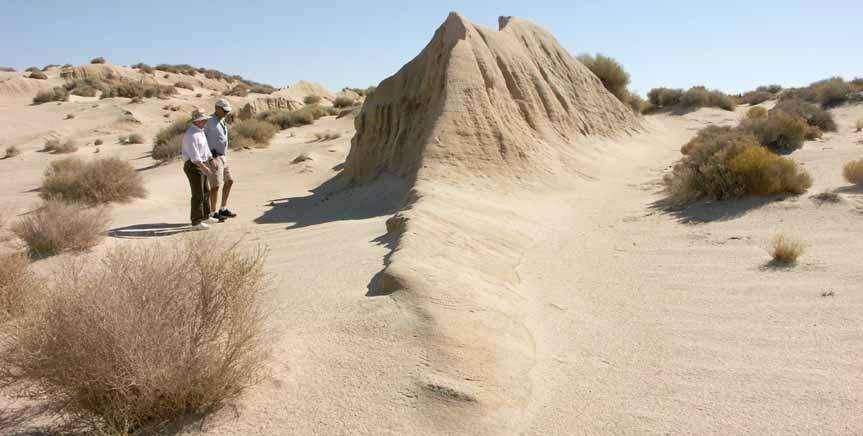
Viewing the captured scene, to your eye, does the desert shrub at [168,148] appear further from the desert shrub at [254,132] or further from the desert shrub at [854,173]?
the desert shrub at [854,173]

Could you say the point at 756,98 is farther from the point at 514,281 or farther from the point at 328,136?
the point at 514,281

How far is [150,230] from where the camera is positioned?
7445 mm

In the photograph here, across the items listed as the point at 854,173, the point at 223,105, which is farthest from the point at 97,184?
the point at 854,173

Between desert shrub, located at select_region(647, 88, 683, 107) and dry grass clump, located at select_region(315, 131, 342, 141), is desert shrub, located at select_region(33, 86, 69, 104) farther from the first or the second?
desert shrub, located at select_region(647, 88, 683, 107)

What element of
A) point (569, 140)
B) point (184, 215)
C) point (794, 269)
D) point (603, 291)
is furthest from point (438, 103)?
point (794, 269)

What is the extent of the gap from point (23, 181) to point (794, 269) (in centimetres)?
1462

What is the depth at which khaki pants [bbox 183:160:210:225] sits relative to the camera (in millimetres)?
7109

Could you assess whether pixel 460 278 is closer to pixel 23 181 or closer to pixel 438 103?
pixel 438 103

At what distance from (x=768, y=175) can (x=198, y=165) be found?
7431 millimetres

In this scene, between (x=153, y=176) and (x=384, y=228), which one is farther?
(x=153, y=176)

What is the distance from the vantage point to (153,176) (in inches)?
502

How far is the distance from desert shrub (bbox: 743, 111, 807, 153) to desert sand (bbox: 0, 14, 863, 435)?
857mm

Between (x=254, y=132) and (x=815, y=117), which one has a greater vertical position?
(x=815, y=117)

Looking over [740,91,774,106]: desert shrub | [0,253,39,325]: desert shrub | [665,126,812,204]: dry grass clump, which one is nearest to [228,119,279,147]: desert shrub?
[665,126,812,204]: dry grass clump
